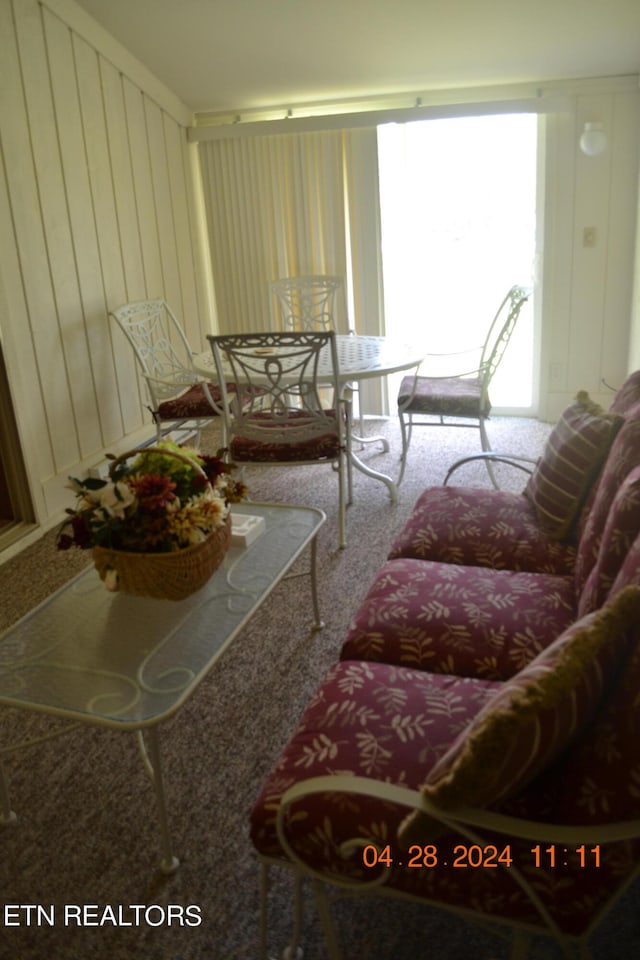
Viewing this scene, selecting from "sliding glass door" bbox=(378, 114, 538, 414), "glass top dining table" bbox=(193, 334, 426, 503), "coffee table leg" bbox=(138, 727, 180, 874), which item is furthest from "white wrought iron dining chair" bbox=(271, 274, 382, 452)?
"coffee table leg" bbox=(138, 727, 180, 874)

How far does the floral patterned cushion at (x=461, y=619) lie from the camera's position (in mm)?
1778

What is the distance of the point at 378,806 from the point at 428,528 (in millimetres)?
1176

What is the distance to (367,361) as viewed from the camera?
353 cm

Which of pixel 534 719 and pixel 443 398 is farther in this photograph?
pixel 443 398

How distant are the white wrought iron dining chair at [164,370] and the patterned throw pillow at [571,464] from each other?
186cm

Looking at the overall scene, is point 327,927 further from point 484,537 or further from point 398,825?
point 484,537

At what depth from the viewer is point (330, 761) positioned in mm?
1428

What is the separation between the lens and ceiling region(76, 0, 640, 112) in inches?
142

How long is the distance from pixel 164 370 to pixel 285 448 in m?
1.52

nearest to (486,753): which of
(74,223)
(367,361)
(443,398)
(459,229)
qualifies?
(367,361)

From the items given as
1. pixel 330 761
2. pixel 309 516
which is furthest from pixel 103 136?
pixel 330 761

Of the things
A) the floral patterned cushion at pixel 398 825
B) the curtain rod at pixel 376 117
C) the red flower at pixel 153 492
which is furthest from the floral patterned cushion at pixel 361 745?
the curtain rod at pixel 376 117

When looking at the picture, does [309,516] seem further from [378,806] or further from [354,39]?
[354,39]

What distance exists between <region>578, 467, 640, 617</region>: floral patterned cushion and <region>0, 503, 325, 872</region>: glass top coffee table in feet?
2.68
